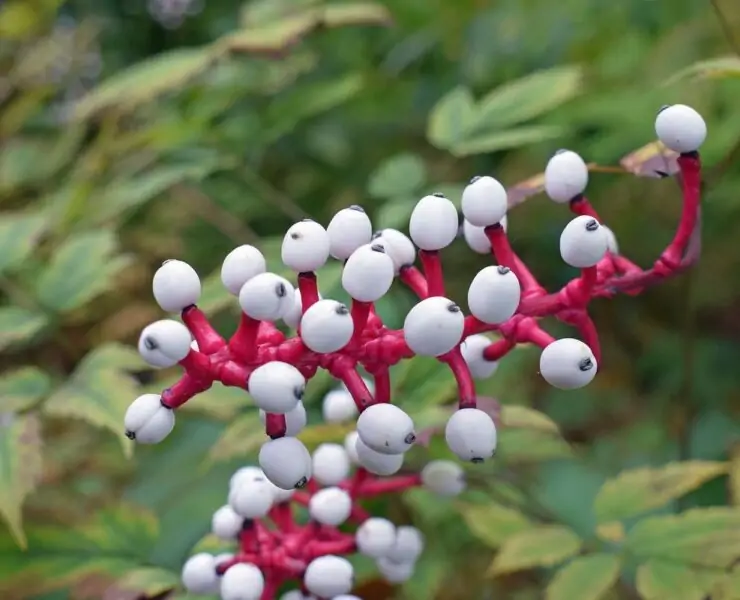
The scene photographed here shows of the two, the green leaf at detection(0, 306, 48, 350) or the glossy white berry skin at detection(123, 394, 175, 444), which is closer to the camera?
the glossy white berry skin at detection(123, 394, 175, 444)

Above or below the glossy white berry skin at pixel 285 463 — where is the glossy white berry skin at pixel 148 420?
above

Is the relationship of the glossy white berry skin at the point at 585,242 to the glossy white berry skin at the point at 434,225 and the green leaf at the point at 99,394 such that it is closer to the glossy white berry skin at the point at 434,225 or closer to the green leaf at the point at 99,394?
the glossy white berry skin at the point at 434,225

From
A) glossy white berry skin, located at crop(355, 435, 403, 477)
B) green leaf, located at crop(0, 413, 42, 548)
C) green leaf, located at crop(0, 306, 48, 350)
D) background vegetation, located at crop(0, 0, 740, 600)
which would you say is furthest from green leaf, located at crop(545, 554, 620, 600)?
green leaf, located at crop(0, 306, 48, 350)

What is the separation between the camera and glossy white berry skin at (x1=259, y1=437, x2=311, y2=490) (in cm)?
48

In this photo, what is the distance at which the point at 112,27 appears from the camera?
6.07 feet

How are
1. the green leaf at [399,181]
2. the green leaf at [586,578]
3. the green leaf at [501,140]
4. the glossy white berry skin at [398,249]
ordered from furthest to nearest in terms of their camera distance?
the green leaf at [399,181]
the green leaf at [501,140]
the green leaf at [586,578]
the glossy white berry skin at [398,249]

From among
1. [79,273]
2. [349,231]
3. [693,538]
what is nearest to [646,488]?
[693,538]

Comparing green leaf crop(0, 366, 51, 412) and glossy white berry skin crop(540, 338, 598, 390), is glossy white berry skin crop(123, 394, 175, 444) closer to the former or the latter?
glossy white berry skin crop(540, 338, 598, 390)

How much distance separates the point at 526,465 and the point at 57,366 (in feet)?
2.34

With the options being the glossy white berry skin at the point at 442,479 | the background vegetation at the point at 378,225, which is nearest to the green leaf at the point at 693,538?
the background vegetation at the point at 378,225

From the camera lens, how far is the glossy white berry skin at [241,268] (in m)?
0.49

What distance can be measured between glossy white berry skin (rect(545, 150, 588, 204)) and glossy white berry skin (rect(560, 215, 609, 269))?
0.30ft

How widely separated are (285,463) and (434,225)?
17 centimetres

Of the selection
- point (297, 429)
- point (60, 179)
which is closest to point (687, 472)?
point (297, 429)
